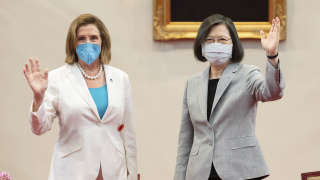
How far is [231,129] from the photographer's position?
3.16 m

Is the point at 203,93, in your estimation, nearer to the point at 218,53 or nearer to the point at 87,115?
the point at 218,53

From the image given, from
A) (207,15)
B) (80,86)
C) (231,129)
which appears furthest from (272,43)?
(207,15)

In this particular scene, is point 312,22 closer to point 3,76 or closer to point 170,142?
point 170,142

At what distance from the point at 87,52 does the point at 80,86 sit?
0.71 feet

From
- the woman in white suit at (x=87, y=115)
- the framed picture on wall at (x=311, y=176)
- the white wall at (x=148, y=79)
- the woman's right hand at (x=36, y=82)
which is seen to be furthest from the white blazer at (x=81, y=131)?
the white wall at (x=148, y=79)

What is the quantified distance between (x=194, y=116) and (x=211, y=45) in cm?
43

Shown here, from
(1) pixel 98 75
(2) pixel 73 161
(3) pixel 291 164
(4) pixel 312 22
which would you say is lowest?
(3) pixel 291 164

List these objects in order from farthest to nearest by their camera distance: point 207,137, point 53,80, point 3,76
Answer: point 3,76 < point 53,80 < point 207,137

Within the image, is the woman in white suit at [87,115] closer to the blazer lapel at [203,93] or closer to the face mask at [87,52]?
the face mask at [87,52]

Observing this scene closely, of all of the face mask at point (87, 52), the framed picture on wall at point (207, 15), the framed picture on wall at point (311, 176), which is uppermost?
the framed picture on wall at point (207, 15)

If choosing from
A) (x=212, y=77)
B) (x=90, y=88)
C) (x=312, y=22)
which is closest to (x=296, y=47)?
(x=312, y=22)

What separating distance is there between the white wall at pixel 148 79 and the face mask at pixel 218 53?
1.94 meters

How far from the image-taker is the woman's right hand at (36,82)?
3.06 meters

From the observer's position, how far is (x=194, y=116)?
3309 millimetres
